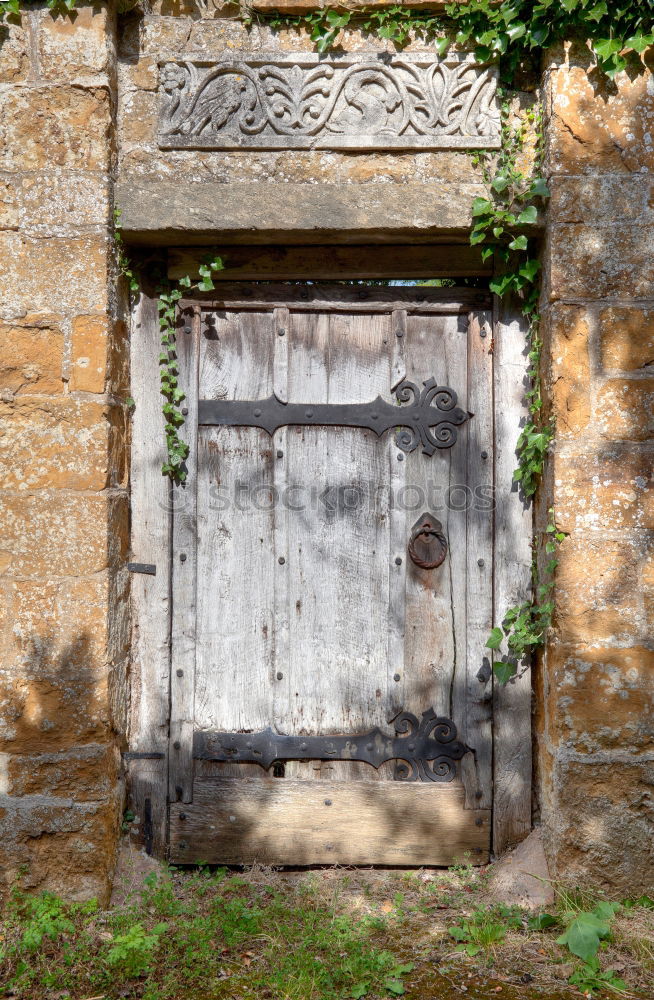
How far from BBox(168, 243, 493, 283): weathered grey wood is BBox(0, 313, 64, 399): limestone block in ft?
1.79

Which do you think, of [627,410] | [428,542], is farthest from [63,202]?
[627,410]

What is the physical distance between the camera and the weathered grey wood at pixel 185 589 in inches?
110

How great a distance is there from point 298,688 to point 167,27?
2412 millimetres

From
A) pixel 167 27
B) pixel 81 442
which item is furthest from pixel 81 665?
pixel 167 27

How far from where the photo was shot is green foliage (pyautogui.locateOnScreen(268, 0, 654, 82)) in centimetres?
240

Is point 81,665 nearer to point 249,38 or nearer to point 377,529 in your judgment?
point 377,529

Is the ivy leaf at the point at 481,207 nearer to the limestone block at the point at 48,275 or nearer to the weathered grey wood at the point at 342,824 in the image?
the limestone block at the point at 48,275

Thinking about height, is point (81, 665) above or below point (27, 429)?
below

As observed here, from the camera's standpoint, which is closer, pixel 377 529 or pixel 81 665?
pixel 81 665

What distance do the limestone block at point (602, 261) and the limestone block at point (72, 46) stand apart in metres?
1.64

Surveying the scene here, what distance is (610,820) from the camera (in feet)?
8.03

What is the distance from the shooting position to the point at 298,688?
2.80m

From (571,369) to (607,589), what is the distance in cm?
74

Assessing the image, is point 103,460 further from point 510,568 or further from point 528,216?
point 528,216
